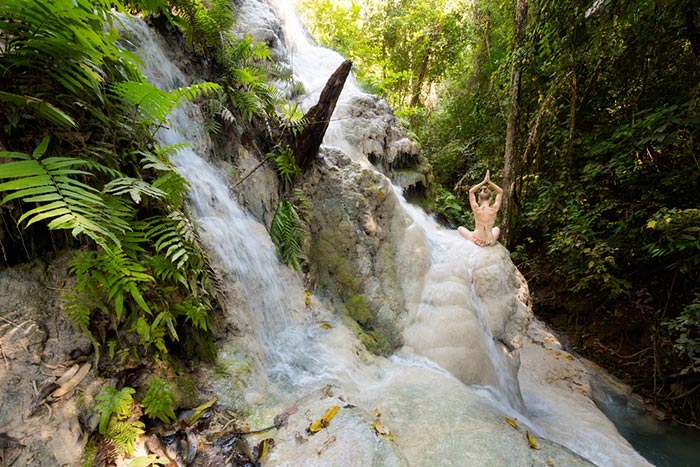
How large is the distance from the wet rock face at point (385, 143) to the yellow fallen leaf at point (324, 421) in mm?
5418

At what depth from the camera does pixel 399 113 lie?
11430 mm

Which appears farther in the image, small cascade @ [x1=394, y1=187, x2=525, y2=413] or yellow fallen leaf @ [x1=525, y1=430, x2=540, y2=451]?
small cascade @ [x1=394, y1=187, x2=525, y2=413]

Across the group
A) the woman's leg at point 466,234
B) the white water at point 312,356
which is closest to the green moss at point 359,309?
the white water at point 312,356

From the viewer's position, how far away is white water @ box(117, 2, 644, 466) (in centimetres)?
241

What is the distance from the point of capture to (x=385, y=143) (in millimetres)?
7395

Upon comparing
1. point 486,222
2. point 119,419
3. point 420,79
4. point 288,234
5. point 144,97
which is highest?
point 420,79

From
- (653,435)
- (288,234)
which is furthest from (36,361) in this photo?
(653,435)

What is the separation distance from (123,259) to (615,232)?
27.1 feet

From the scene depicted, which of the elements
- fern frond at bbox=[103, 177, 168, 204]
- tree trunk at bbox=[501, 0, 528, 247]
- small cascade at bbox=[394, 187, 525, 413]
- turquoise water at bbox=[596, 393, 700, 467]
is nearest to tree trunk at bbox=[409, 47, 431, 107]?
tree trunk at bbox=[501, 0, 528, 247]

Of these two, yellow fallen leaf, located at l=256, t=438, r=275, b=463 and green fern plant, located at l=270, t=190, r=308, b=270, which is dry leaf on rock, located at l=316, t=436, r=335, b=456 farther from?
green fern plant, located at l=270, t=190, r=308, b=270

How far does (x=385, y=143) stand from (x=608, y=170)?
472 centimetres

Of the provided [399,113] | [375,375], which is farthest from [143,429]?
[399,113]

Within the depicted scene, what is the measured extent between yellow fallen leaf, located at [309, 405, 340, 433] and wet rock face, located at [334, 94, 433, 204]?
5.42 metres

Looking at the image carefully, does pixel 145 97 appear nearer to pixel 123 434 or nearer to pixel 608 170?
pixel 123 434
